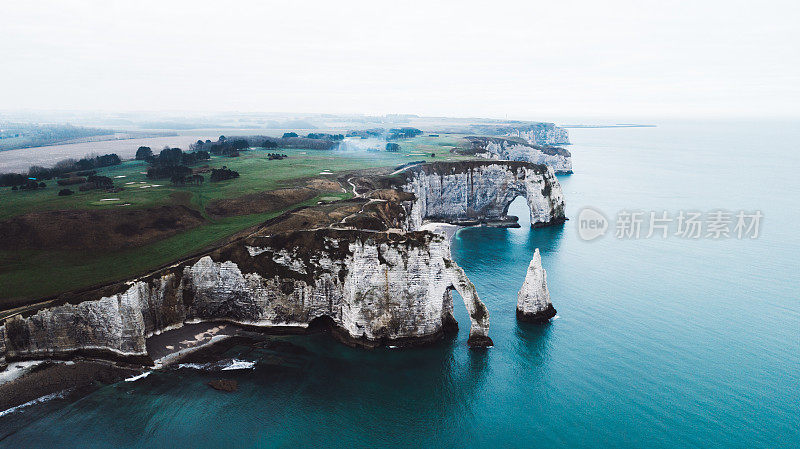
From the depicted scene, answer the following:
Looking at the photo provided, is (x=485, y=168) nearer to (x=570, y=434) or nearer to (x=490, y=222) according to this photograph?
(x=490, y=222)

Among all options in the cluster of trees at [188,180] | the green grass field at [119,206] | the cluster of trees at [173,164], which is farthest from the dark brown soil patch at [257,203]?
the cluster of trees at [173,164]

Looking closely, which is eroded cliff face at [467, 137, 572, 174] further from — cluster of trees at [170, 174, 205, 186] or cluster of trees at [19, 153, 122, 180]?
cluster of trees at [19, 153, 122, 180]

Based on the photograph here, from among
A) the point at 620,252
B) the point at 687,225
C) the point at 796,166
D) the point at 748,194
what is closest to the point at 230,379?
the point at 620,252

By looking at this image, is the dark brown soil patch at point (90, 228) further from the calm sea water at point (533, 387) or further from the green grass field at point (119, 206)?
the calm sea water at point (533, 387)

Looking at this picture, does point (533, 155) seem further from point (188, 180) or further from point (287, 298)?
point (287, 298)

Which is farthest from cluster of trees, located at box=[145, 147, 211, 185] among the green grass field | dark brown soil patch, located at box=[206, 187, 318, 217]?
dark brown soil patch, located at box=[206, 187, 318, 217]
